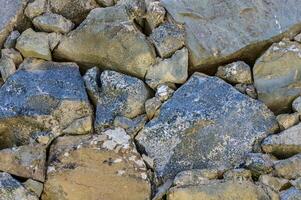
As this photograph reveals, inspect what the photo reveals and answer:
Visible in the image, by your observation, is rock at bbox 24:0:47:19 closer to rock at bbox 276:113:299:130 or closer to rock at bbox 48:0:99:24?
rock at bbox 48:0:99:24

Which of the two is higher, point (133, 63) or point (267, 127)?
point (133, 63)

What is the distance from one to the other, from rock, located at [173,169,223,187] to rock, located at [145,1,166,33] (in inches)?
30.6

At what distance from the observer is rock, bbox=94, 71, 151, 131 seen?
2824 mm

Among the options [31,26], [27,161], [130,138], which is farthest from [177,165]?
[31,26]

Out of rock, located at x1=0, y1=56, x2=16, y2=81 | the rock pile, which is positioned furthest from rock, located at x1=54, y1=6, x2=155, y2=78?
rock, located at x1=0, y1=56, x2=16, y2=81

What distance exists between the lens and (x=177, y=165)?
2.68 metres

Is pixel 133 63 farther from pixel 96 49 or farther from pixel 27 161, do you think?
pixel 27 161

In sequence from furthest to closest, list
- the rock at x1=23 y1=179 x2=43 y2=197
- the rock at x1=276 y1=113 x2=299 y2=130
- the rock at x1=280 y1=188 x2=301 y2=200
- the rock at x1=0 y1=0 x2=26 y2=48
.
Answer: the rock at x1=0 y1=0 x2=26 y2=48, the rock at x1=276 y1=113 x2=299 y2=130, the rock at x1=23 y1=179 x2=43 y2=197, the rock at x1=280 y1=188 x2=301 y2=200

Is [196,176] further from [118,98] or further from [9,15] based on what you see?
[9,15]

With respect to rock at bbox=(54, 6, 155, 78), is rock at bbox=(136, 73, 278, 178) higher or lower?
lower

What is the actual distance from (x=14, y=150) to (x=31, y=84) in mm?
340

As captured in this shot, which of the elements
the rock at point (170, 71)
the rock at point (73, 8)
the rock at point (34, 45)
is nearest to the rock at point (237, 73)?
the rock at point (170, 71)

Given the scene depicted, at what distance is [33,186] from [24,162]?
0.12m

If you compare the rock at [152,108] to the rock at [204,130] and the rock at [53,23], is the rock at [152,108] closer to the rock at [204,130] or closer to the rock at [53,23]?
the rock at [204,130]
